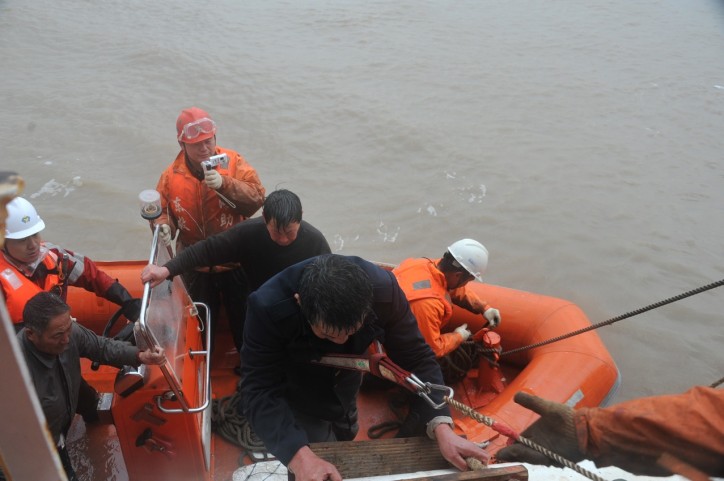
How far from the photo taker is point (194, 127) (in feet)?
11.1

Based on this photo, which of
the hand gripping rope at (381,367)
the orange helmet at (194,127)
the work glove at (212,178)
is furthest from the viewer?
the orange helmet at (194,127)

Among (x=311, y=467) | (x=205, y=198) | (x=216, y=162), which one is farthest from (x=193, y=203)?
(x=311, y=467)

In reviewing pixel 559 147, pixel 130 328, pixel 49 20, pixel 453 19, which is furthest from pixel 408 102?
pixel 49 20

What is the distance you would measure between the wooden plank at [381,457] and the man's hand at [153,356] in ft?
2.72

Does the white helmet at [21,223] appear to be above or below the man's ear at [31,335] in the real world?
above

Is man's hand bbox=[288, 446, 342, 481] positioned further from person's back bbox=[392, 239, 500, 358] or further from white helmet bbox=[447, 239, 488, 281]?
white helmet bbox=[447, 239, 488, 281]

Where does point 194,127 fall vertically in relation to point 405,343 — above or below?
above

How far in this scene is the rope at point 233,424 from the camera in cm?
312

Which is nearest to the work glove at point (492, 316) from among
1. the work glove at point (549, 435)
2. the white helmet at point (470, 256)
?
the white helmet at point (470, 256)

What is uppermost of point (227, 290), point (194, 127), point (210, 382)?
point (194, 127)

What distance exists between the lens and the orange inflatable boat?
→ 8.34 feet

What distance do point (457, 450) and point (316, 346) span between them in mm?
562

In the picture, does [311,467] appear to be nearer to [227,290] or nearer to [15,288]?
[15,288]

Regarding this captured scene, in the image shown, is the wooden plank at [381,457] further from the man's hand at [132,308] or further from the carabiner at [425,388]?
the man's hand at [132,308]
